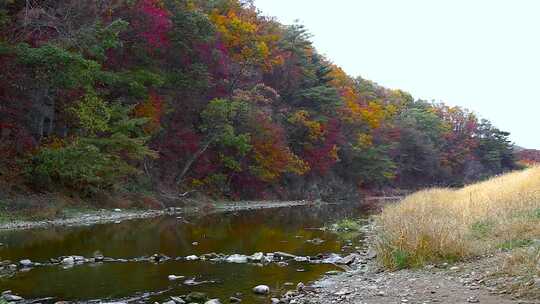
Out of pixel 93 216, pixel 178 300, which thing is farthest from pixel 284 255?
pixel 93 216

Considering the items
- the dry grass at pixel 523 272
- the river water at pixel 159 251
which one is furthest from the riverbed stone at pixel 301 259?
the dry grass at pixel 523 272

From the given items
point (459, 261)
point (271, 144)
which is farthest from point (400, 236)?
point (271, 144)

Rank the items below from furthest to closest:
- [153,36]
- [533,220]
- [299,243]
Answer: [153,36] < [299,243] < [533,220]

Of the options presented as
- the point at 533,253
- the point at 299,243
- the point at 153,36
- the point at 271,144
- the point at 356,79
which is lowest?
the point at 299,243

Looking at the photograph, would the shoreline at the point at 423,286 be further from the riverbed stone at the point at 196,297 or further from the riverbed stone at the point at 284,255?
the riverbed stone at the point at 284,255

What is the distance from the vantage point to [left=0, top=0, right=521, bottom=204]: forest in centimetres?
2127

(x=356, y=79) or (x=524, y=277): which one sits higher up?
(x=356, y=79)

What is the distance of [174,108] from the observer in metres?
34.6

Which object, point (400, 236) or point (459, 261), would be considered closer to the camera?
point (459, 261)

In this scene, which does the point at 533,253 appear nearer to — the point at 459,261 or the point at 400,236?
the point at 459,261

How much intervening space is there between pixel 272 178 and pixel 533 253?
3540 centimetres

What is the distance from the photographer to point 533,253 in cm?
757

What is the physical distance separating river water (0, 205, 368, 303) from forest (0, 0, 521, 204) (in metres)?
5.25

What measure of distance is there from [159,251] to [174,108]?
21858mm
